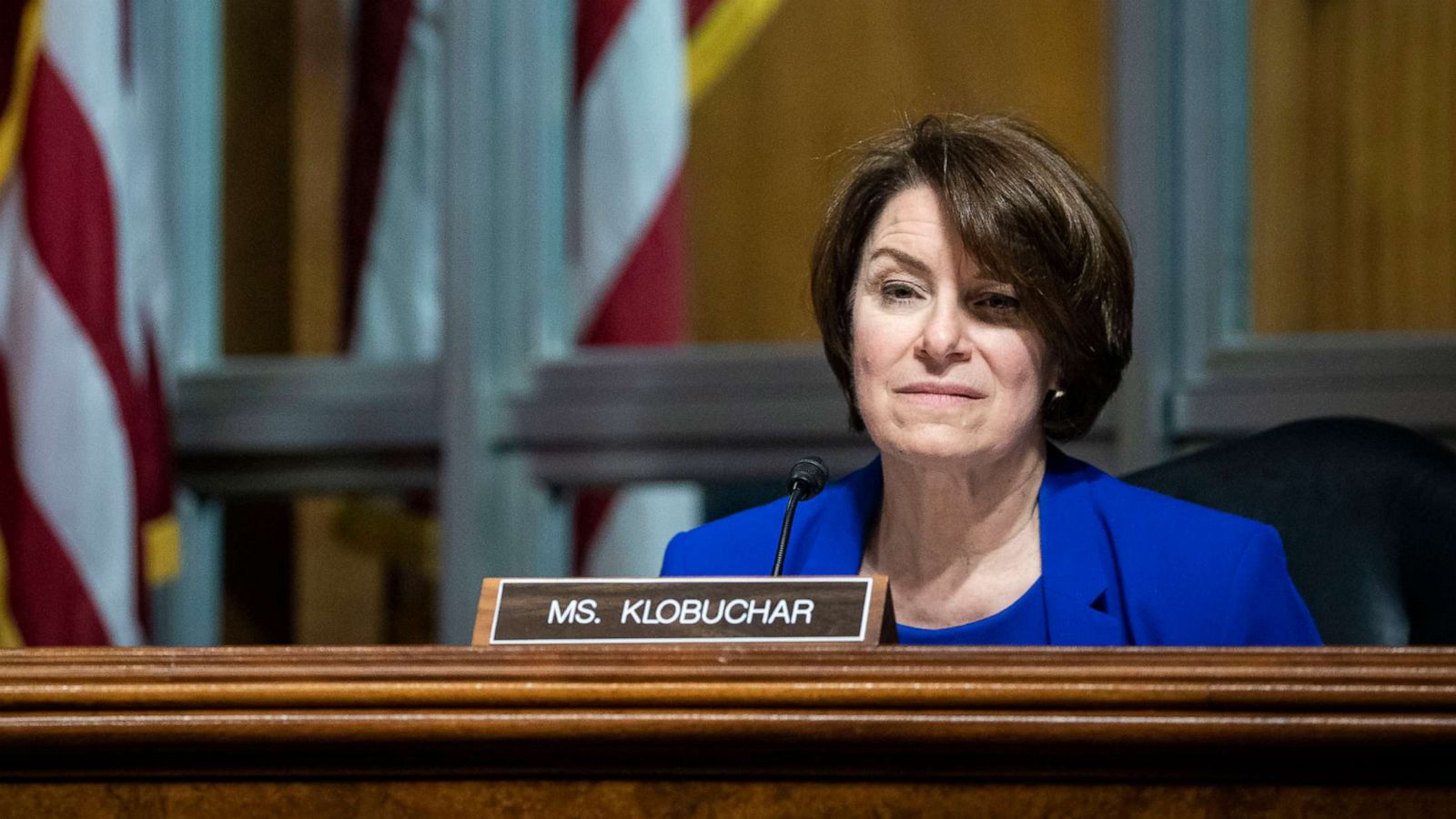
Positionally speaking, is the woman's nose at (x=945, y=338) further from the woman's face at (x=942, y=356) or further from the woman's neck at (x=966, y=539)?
the woman's neck at (x=966, y=539)

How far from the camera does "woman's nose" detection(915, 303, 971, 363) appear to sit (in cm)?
142

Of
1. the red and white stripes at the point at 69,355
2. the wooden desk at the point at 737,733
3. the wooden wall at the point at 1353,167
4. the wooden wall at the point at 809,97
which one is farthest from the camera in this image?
the wooden wall at the point at 809,97

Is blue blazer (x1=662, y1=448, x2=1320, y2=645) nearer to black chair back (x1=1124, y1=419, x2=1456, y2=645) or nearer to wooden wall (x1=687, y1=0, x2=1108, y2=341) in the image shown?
black chair back (x1=1124, y1=419, x2=1456, y2=645)

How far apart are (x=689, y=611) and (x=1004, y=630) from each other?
19.4 inches

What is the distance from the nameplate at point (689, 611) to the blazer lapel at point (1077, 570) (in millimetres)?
377

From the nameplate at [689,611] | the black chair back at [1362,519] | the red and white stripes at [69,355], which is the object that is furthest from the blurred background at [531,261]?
the nameplate at [689,611]

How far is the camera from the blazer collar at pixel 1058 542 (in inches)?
57.3

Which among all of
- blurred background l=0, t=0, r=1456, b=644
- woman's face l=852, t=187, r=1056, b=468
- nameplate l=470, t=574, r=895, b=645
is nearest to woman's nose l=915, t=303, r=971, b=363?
woman's face l=852, t=187, r=1056, b=468

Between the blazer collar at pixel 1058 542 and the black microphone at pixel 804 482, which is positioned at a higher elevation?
the black microphone at pixel 804 482

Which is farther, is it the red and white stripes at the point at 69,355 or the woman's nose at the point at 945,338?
the red and white stripes at the point at 69,355

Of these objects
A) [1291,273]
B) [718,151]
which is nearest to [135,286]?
[718,151]

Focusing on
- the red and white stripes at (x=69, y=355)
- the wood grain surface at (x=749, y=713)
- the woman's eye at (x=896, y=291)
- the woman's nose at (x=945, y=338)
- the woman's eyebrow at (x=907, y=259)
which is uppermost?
the woman's eyebrow at (x=907, y=259)

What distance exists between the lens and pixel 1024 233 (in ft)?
4.69

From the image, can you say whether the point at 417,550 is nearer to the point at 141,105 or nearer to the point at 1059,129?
the point at 141,105
